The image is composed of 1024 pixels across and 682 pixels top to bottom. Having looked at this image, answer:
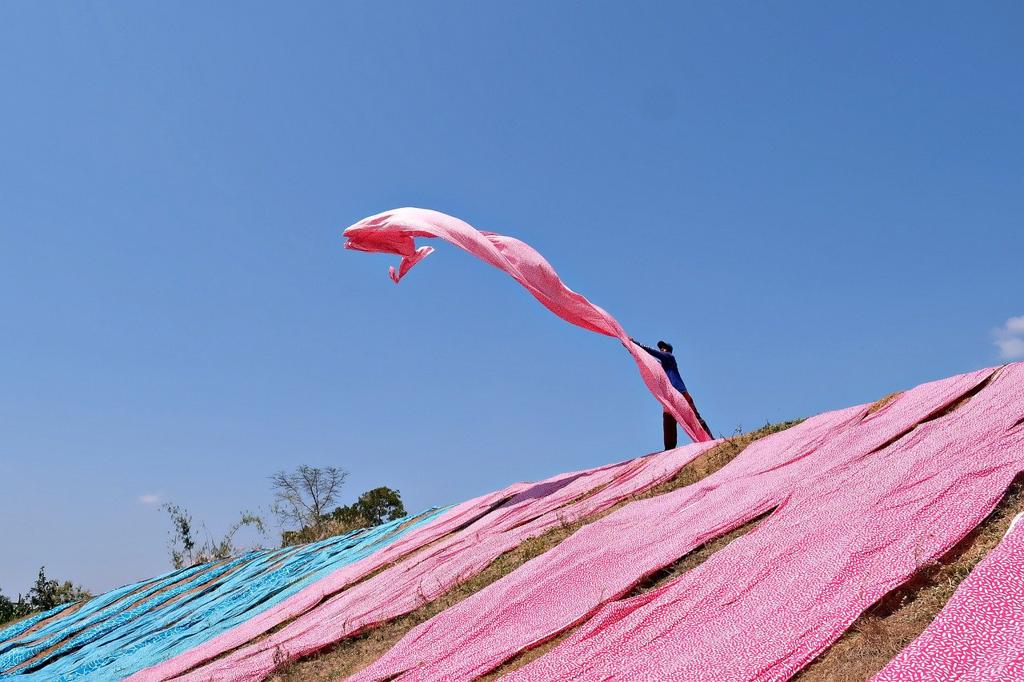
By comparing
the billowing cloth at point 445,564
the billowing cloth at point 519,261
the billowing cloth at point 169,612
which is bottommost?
the billowing cloth at point 445,564

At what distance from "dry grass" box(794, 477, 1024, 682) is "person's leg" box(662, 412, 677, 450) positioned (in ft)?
13.8

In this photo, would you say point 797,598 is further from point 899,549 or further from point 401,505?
point 401,505

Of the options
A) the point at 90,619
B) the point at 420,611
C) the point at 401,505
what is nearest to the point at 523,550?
the point at 420,611

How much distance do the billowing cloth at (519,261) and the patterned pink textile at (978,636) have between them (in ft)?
15.1

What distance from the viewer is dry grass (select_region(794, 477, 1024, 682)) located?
2432 millimetres

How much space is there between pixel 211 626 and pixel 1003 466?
5896 millimetres

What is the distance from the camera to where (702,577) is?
3387mm

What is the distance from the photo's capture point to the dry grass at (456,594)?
4422mm

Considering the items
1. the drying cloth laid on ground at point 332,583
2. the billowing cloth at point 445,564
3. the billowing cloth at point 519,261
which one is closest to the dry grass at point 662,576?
the billowing cloth at point 445,564

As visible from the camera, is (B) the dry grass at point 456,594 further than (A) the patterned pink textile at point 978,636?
Yes

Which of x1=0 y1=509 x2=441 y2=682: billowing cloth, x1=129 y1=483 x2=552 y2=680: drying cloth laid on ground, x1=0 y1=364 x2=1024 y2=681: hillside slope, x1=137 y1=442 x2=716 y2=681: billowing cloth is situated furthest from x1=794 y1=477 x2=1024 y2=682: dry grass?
x1=0 y1=509 x2=441 y2=682: billowing cloth

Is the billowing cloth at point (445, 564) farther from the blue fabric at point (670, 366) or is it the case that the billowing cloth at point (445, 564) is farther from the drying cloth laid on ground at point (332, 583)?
the blue fabric at point (670, 366)

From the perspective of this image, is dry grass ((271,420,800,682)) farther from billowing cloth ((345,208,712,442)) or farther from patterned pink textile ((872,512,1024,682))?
patterned pink textile ((872,512,1024,682))

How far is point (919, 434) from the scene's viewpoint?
14.0ft
